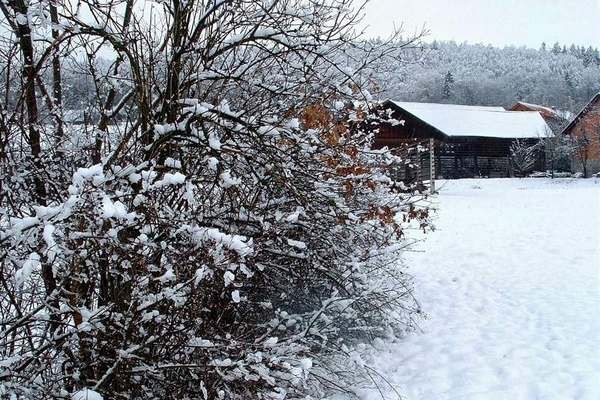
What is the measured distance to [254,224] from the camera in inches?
169

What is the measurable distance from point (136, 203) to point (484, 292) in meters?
6.71

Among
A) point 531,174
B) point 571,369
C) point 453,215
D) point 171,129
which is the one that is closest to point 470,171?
point 531,174

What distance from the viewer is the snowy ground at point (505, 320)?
4984 millimetres

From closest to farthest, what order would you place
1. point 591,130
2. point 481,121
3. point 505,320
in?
point 505,320 < point 591,130 < point 481,121

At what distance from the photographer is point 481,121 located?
42156mm

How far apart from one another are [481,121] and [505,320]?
3839 cm

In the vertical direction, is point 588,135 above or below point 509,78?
below

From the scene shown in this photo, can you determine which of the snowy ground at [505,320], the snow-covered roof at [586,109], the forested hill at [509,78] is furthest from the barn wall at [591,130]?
the forested hill at [509,78]

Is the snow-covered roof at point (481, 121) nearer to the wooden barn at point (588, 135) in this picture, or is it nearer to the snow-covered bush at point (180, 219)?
the wooden barn at point (588, 135)

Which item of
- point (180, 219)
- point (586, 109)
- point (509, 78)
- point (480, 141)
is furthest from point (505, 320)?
point (509, 78)

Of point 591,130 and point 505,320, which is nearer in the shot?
point 505,320

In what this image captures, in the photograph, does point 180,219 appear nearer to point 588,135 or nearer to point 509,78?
point 588,135

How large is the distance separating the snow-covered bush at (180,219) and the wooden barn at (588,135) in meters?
39.6

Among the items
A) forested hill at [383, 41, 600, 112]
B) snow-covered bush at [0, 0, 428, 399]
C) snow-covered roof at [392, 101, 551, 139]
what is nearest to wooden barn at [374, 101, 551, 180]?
snow-covered roof at [392, 101, 551, 139]
